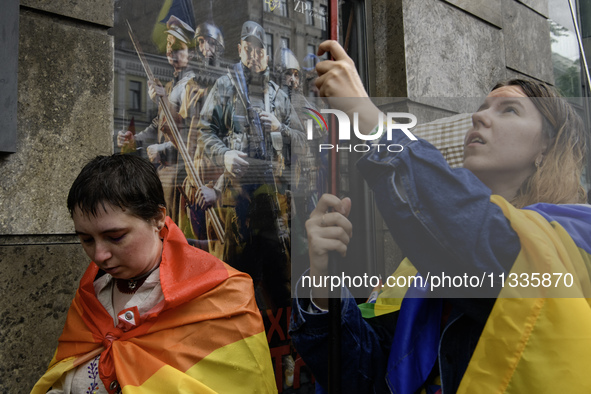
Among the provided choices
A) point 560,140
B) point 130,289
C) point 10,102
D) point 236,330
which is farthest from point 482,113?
point 10,102

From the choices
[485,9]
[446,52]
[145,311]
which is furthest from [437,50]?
[145,311]

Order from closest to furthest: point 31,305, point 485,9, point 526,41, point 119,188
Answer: point 119,188, point 31,305, point 485,9, point 526,41

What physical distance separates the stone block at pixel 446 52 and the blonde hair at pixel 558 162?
7.86 ft

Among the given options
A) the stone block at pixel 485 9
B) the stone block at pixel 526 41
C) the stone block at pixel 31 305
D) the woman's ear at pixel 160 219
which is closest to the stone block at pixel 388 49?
the stone block at pixel 485 9

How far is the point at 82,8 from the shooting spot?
2.60m

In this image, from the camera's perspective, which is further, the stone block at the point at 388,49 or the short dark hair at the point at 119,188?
the stone block at the point at 388,49

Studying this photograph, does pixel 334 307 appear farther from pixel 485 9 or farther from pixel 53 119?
pixel 485 9

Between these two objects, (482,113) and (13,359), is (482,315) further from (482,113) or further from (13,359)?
(13,359)

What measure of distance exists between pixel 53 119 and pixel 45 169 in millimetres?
237

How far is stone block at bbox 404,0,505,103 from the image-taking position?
3.98 metres

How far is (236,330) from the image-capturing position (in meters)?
1.92

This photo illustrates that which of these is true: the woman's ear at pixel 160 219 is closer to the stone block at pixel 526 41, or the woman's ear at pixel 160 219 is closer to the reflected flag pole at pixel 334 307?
the reflected flag pole at pixel 334 307

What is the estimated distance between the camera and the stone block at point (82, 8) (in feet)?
8.05

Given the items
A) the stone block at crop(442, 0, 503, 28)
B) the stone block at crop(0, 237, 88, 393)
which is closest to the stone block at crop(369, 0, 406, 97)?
the stone block at crop(442, 0, 503, 28)
